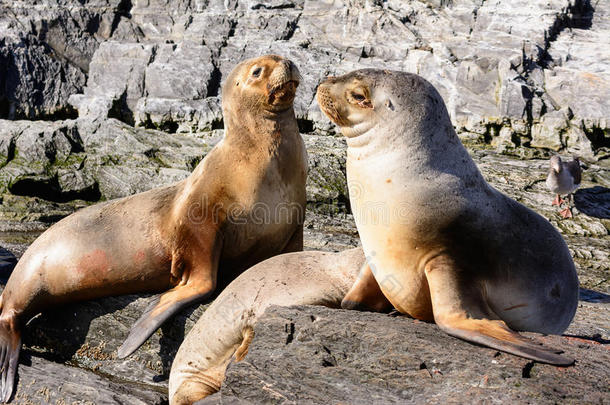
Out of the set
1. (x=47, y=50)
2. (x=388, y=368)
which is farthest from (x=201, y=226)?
(x=47, y=50)

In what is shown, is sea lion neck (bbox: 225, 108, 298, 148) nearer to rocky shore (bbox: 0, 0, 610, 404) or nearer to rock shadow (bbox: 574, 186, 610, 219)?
rocky shore (bbox: 0, 0, 610, 404)

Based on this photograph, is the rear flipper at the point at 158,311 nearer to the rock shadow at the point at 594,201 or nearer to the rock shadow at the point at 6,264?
the rock shadow at the point at 6,264

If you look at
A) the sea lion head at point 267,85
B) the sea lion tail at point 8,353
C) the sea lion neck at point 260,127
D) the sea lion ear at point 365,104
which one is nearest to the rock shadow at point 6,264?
the sea lion tail at point 8,353

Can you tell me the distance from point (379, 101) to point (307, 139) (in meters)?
9.23

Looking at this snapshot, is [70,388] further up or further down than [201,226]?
further down

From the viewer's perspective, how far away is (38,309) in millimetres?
4992

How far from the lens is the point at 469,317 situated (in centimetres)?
296

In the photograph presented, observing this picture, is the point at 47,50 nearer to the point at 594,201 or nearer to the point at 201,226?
the point at 594,201

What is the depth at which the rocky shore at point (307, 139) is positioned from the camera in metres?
2.83

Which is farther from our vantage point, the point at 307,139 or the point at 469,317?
the point at 307,139

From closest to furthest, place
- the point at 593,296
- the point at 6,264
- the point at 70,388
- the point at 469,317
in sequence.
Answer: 1. the point at 469,317
2. the point at 70,388
3. the point at 6,264
4. the point at 593,296

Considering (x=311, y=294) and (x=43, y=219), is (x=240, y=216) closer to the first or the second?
(x=311, y=294)

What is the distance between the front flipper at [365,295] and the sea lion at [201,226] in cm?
131

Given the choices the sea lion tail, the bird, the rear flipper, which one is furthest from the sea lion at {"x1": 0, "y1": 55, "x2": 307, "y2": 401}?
the bird
